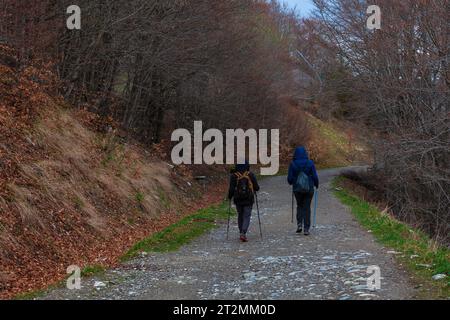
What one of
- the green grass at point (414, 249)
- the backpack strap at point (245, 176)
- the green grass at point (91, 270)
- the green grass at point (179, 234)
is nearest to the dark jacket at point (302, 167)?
the backpack strap at point (245, 176)

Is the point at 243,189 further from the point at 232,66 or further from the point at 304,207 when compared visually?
the point at 232,66

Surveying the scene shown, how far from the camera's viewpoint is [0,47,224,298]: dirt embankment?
10586 millimetres

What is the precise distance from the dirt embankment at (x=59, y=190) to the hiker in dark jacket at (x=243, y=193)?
2.48 meters

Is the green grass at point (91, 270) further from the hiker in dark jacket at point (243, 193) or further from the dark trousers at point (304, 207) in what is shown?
the dark trousers at point (304, 207)

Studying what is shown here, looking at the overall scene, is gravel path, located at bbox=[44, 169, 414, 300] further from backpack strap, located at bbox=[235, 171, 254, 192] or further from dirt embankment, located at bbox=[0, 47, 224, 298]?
backpack strap, located at bbox=[235, 171, 254, 192]

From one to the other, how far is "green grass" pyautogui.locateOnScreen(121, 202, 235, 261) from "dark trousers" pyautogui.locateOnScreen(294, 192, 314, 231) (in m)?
2.58

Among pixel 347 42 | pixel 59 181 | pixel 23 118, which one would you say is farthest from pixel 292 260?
pixel 347 42

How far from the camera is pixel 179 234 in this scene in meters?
14.7

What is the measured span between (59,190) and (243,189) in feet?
13.2

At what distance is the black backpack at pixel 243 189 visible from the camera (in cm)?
1351

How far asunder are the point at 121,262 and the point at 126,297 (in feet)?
8.96

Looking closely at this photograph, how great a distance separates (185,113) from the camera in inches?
1182

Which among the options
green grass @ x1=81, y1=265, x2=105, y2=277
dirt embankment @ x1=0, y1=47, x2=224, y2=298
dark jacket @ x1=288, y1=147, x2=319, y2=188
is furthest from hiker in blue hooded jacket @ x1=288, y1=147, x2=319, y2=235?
green grass @ x1=81, y1=265, x2=105, y2=277
